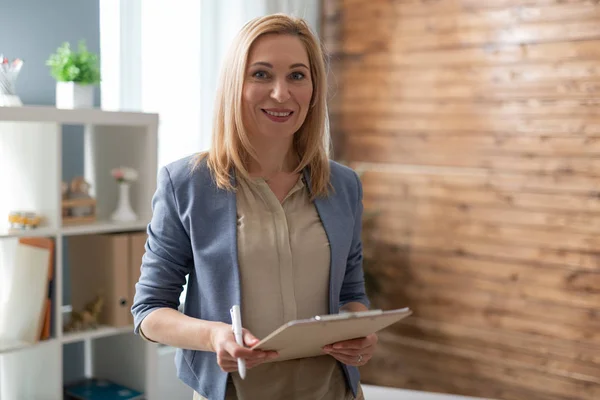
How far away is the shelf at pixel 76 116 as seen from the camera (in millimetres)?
2273

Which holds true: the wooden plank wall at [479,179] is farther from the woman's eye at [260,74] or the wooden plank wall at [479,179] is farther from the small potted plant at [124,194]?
the woman's eye at [260,74]

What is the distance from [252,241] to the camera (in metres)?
1.50

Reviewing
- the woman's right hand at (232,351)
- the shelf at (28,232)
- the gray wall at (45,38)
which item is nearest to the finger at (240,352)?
the woman's right hand at (232,351)

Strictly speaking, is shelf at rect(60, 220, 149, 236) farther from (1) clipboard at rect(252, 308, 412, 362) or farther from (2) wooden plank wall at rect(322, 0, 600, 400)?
(2) wooden plank wall at rect(322, 0, 600, 400)

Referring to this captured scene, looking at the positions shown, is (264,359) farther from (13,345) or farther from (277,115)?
(13,345)

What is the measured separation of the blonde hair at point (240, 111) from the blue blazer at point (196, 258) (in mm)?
50

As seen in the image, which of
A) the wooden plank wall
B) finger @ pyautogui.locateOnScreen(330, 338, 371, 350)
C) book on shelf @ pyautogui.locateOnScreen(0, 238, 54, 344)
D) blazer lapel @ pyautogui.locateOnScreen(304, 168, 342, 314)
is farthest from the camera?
the wooden plank wall

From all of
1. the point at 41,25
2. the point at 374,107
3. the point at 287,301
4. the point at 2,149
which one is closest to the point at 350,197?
the point at 287,301

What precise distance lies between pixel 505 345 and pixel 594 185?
853 mm

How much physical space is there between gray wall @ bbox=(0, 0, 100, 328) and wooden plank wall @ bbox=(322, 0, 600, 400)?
1468mm

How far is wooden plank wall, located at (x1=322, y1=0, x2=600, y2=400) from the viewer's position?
10.2 ft

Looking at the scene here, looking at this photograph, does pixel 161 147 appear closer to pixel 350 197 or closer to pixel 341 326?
pixel 350 197

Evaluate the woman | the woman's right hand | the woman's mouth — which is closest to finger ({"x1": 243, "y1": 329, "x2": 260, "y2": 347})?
the woman's right hand

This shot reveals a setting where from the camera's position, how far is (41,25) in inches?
110
